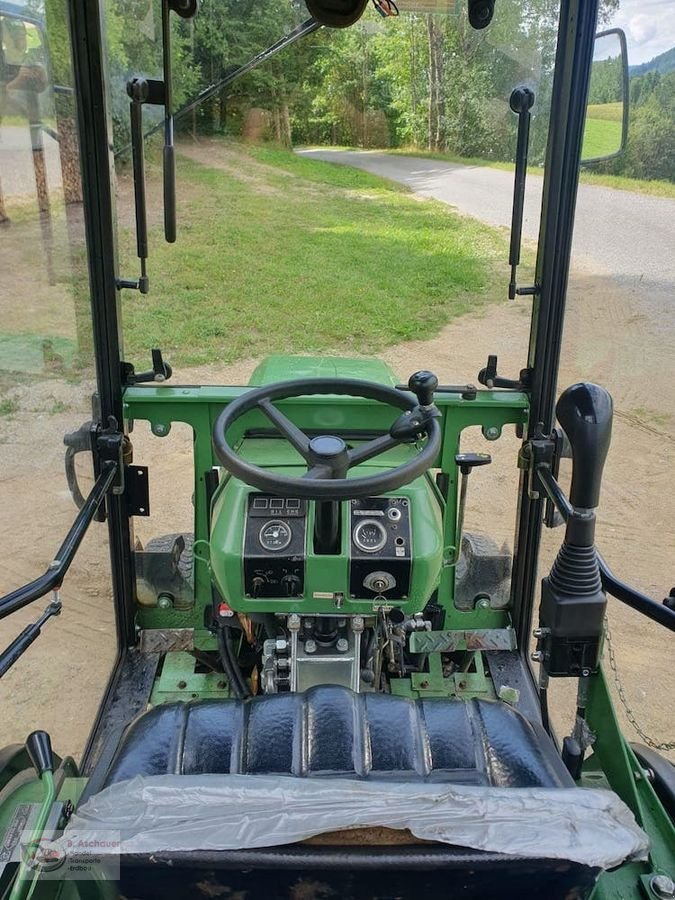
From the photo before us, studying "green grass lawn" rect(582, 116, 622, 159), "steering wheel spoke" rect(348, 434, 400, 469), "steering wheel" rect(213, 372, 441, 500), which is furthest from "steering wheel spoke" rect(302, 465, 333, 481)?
"green grass lawn" rect(582, 116, 622, 159)

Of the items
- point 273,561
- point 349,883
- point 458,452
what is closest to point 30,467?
point 273,561

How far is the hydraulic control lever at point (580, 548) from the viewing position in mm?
1563

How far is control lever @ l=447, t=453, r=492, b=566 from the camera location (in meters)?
2.40

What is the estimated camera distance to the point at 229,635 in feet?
7.91

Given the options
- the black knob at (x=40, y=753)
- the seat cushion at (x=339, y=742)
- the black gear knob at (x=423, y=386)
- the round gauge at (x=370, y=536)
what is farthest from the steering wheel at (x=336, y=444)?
the black knob at (x=40, y=753)

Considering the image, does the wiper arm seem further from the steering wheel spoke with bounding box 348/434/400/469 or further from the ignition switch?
the ignition switch

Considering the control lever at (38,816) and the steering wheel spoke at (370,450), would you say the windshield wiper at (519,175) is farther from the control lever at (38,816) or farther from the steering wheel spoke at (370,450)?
the control lever at (38,816)

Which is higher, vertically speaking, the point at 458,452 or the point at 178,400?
the point at 178,400

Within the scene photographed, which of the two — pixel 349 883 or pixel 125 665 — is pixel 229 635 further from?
pixel 349 883

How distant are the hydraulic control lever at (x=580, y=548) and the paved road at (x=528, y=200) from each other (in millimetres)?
803

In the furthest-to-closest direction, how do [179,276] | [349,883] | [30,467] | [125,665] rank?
[179,276] < [125,665] < [30,467] < [349,883]

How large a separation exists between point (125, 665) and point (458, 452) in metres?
1.24

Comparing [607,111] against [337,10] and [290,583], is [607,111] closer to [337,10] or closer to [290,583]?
[337,10]

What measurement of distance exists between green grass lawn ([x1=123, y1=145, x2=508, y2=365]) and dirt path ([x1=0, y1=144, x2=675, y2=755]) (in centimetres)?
23
